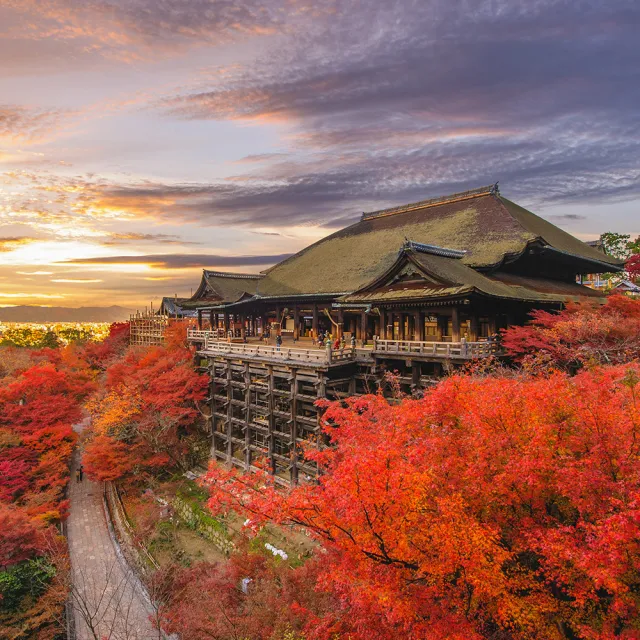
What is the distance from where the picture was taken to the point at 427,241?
31344 millimetres

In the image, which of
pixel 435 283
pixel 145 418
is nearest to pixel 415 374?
pixel 435 283

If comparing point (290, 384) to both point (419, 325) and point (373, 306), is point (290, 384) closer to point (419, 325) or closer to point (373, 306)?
point (373, 306)

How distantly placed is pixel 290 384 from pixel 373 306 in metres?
6.88

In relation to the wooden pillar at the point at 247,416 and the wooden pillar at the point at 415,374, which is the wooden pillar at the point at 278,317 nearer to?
the wooden pillar at the point at 247,416

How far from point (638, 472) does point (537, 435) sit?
2057 millimetres

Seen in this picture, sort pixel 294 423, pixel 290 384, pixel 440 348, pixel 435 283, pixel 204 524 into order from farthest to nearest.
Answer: pixel 290 384
pixel 204 524
pixel 294 423
pixel 435 283
pixel 440 348

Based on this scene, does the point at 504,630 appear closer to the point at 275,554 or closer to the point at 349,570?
the point at 349,570

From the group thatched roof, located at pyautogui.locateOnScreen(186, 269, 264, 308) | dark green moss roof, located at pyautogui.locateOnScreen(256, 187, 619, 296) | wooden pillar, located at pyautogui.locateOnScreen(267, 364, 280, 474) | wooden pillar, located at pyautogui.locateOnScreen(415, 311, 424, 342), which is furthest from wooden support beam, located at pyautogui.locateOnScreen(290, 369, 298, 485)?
thatched roof, located at pyautogui.locateOnScreen(186, 269, 264, 308)

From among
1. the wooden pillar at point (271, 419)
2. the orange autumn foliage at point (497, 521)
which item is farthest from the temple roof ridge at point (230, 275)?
the orange autumn foliage at point (497, 521)

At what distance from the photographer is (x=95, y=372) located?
46.7m

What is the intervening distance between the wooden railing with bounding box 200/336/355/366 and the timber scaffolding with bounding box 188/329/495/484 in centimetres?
5

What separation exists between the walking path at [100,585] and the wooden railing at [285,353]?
12.1 meters

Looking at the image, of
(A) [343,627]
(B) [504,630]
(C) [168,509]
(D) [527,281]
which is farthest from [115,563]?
(D) [527,281]

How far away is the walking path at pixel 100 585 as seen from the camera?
57.8ft
